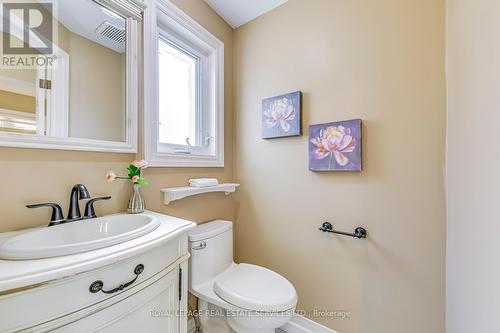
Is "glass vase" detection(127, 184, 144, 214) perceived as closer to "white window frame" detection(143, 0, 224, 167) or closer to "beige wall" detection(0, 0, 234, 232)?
"beige wall" detection(0, 0, 234, 232)

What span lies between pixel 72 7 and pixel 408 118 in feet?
5.67

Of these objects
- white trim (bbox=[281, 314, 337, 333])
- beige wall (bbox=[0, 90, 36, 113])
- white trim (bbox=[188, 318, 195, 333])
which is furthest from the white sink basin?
white trim (bbox=[281, 314, 337, 333])

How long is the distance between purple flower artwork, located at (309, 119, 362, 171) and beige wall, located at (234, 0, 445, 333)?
6cm

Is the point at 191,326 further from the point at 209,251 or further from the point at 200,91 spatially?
the point at 200,91

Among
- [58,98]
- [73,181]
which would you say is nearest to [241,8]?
[58,98]

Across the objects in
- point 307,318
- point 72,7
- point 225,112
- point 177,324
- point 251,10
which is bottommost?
point 307,318

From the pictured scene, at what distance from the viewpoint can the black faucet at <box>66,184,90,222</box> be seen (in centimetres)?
89

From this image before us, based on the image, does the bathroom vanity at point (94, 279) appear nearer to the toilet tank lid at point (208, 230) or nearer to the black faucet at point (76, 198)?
the black faucet at point (76, 198)

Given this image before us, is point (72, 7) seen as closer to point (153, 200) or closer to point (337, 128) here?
point (153, 200)

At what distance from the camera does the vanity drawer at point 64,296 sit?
0.48 m

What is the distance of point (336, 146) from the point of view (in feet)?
4.24

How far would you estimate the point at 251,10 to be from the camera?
5.44 ft

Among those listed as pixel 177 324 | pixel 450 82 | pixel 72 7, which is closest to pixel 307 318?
pixel 177 324

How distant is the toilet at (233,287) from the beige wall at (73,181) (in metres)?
0.22
